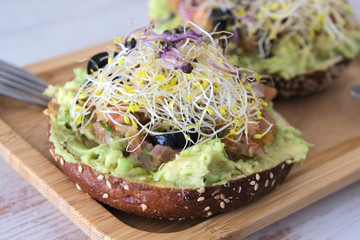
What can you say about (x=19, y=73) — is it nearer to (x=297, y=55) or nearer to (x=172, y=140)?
(x=172, y=140)

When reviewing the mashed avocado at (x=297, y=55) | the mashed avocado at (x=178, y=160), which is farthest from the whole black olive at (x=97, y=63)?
the mashed avocado at (x=297, y=55)

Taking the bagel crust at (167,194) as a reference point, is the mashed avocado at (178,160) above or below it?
above

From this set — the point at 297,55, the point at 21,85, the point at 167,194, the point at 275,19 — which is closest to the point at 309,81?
the point at 297,55

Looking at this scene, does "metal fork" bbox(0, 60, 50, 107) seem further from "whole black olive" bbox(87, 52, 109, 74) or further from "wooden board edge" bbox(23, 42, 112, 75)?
"whole black olive" bbox(87, 52, 109, 74)

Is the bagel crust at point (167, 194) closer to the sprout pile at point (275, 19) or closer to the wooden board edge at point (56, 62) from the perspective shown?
the wooden board edge at point (56, 62)

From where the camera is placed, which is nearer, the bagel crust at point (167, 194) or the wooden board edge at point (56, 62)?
the bagel crust at point (167, 194)

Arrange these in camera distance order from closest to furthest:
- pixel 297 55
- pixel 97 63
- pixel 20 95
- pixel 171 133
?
pixel 171 133 < pixel 97 63 < pixel 20 95 < pixel 297 55

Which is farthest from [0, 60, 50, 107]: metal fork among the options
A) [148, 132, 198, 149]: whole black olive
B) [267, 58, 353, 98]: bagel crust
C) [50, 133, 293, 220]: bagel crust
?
[267, 58, 353, 98]: bagel crust

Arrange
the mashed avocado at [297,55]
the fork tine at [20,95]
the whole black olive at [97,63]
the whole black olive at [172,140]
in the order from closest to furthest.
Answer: the whole black olive at [172,140]
the whole black olive at [97,63]
the fork tine at [20,95]
the mashed avocado at [297,55]
